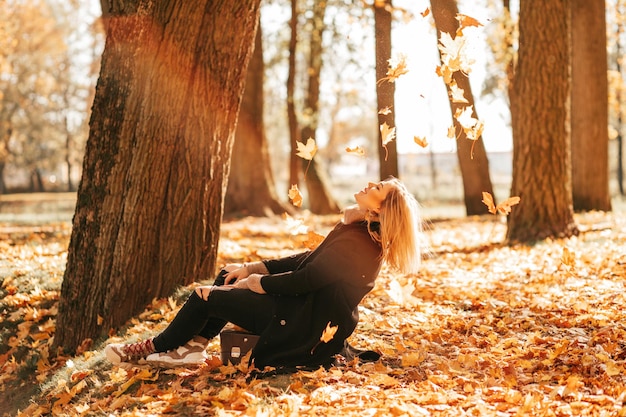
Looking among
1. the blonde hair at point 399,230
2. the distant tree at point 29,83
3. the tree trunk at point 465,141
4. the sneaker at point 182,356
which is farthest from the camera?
the distant tree at point 29,83

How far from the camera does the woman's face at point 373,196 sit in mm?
4219

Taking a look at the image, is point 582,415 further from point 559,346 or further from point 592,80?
point 592,80

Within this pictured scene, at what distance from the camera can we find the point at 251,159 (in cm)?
1538

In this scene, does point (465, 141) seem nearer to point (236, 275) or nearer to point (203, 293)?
point (236, 275)

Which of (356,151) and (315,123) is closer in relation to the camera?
(356,151)

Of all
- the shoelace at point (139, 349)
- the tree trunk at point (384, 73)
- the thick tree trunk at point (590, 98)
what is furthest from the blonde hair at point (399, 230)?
the thick tree trunk at point (590, 98)

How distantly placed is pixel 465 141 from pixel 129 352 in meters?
5.53

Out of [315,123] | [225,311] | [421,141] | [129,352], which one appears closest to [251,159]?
[315,123]

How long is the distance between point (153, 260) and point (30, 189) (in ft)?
145

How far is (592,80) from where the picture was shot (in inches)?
565

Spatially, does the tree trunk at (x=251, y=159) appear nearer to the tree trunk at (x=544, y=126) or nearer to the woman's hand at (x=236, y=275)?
the tree trunk at (x=544, y=126)

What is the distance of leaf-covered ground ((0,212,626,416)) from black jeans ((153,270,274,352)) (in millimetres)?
294

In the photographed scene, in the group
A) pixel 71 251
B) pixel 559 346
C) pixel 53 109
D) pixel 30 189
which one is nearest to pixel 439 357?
pixel 559 346

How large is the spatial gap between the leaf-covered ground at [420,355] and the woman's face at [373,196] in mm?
906
